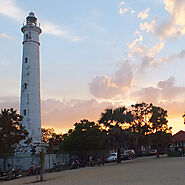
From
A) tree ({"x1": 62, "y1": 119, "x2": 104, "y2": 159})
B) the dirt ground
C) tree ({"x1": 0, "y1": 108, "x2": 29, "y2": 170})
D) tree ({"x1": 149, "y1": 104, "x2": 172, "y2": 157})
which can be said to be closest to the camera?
the dirt ground

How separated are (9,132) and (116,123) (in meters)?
13.9

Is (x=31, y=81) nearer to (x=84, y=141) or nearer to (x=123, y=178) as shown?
(x=84, y=141)

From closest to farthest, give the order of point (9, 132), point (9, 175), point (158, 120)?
1. point (9, 175)
2. point (9, 132)
3. point (158, 120)

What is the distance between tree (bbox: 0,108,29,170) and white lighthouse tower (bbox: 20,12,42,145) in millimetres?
5047

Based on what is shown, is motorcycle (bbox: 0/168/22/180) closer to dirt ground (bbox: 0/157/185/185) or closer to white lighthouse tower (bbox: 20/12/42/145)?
dirt ground (bbox: 0/157/185/185)

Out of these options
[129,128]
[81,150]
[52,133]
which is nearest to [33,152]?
[81,150]

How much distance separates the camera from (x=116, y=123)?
1346 inches

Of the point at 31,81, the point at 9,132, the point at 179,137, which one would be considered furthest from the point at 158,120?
the point at 9,132

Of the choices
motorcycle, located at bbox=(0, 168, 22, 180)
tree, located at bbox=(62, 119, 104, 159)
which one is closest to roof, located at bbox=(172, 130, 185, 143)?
tree, located at bbox=(62, 119, 104, 159)

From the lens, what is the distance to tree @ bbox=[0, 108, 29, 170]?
83.7 ft

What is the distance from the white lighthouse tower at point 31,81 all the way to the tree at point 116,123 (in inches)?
349

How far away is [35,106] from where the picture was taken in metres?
34.4

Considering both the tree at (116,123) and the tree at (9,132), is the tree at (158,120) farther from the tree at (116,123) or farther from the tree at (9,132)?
the tree at (9,132)

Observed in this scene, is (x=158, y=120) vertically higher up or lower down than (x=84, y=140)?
higher up
